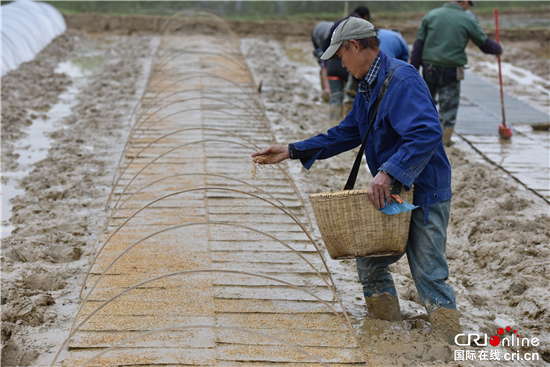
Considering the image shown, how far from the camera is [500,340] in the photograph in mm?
2967

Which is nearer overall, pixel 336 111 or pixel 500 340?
pixel 500 340

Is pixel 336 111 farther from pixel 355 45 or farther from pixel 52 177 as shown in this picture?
pixel 355 45

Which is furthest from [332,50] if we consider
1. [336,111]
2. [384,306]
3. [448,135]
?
[336,111]

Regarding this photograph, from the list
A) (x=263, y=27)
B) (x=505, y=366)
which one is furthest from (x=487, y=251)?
(x=263, y=27)

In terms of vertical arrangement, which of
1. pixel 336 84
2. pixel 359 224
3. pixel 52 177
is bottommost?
pixel 52 177

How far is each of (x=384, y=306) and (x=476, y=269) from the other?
3.96 ft

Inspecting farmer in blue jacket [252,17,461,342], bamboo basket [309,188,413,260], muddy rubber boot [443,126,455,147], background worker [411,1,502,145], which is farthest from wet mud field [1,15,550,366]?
background worker [411,1,502,145]

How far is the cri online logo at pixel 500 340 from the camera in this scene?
2835 millimetres

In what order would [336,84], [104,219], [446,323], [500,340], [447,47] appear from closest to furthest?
[446,323] → [500,340] → [104,219] → [447,47] → [336,84]

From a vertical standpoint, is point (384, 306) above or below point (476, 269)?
above

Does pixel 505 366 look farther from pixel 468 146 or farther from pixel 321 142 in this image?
pixel 468 146

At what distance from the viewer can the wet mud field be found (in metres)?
2.95

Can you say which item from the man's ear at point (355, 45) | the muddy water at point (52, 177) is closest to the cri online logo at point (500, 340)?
the man's ear at point (355, 45)

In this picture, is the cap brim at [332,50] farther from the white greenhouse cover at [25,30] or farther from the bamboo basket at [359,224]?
the white greenhouse cover at [25,30]
